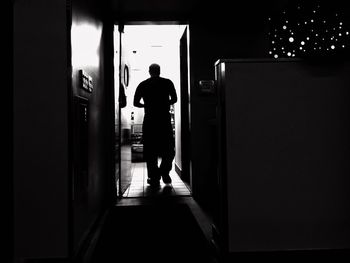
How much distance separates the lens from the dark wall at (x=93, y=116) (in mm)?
1942

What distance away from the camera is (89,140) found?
7.79ft

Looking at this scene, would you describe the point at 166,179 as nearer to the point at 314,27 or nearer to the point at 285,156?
→ the point at 285,156

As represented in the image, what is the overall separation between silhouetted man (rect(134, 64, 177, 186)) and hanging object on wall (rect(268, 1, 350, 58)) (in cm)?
240

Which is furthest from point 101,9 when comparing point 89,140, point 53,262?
point 53,262

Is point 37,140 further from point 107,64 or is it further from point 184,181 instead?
point 184,181

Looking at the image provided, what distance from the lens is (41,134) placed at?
5.81 ft

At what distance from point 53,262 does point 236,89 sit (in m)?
1.28

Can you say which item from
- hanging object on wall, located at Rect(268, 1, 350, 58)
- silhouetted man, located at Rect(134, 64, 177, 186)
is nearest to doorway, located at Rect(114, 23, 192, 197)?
silhouetted man, located at Rect(134, 64, 177, 186)

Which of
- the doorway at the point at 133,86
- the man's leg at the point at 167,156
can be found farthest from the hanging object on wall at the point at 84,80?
the man's leg at the point at 167,156

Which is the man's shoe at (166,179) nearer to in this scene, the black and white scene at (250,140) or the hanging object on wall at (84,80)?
the hanging object on wall at (84,80)

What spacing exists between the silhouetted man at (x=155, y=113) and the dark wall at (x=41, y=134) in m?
2.41

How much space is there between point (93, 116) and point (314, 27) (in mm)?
1612

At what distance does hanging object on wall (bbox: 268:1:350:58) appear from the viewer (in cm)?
183

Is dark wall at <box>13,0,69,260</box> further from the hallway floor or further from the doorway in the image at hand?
the doorway
